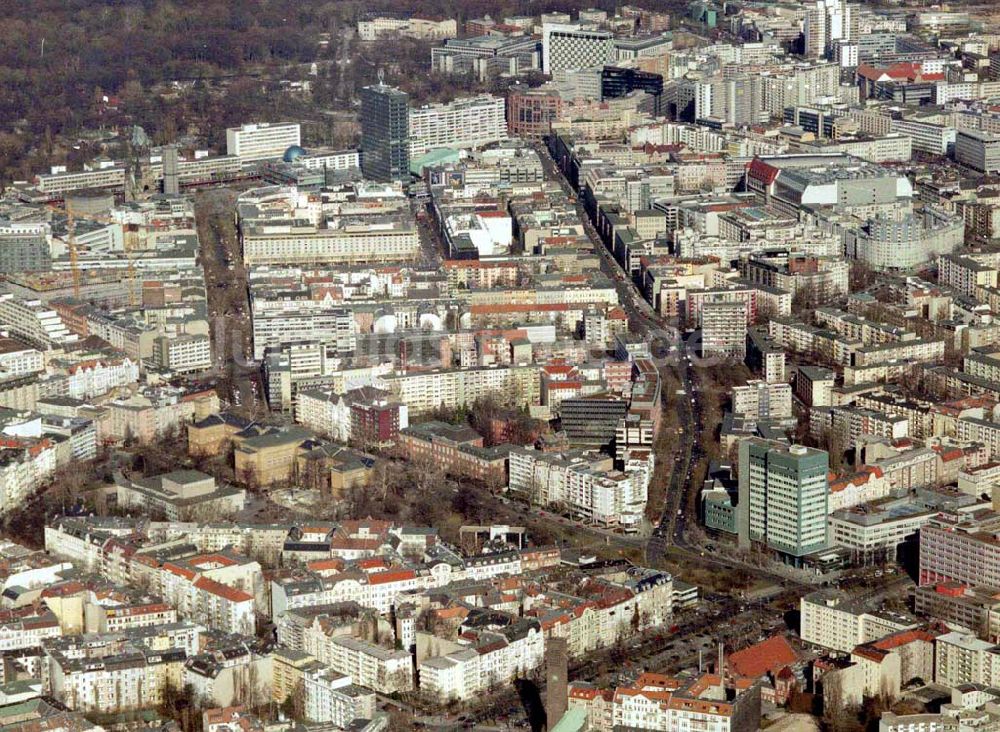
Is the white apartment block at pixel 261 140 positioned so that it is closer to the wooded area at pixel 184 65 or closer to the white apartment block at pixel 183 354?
the wooded area at pixel 184 65

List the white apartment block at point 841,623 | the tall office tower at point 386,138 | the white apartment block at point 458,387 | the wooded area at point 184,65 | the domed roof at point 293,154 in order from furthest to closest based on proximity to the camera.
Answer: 1. the wooded area at point 184,65
2. the domed roof at point 293,154
3. the tall office tower at point 386,138
4. the white apartment block at point 458,387
5. the white apartment block at point 841,623

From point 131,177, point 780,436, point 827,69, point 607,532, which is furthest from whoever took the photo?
point 827,69

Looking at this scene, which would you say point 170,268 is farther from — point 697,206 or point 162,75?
point 162,75

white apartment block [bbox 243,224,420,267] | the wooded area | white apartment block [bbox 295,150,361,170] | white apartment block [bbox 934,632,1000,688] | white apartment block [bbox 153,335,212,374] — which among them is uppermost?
the wooded area

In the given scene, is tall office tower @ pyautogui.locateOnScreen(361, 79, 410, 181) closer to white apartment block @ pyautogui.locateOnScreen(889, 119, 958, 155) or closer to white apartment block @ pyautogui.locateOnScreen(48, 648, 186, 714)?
white apartment block @ pyautogui.locateOnScreen(889, 119, 958, 155)

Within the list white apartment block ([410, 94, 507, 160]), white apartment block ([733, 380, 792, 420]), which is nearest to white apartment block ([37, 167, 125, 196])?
white apartment block ([410, 94, 507, 160])

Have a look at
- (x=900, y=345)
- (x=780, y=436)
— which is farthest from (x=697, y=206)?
(x=780, y=436)

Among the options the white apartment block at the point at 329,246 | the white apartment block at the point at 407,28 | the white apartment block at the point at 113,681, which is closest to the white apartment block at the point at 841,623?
the white apartment block at the point at 113,681
